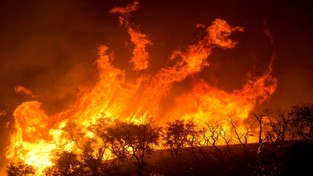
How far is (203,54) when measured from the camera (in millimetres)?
75250

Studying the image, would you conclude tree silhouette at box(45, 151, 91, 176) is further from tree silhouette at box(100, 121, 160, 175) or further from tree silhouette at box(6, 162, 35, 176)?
tree silhouette at box(100, 121, 160, 175)

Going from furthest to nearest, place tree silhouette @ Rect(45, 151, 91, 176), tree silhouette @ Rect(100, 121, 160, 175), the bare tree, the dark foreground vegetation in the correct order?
tree silhouette @ Rect(45, 151, 91, 176) → tree silhouette @ Rect(100, 121, 160, 175) → the dark foreground vegetation → the bare tree

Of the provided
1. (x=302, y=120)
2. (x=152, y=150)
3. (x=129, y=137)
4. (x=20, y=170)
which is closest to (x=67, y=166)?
(x=20, y=170)

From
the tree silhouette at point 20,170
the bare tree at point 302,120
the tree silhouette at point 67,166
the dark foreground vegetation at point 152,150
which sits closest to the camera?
the bare tree at point 302,120

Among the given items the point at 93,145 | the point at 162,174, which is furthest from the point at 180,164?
the point at 93,145

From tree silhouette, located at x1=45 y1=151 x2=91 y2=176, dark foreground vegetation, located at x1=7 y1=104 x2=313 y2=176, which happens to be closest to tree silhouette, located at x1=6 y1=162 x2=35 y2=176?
dark foreground vegetation, located at x1=7 y1=104 x2=313 y2=176

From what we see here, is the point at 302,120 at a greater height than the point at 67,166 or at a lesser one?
greater

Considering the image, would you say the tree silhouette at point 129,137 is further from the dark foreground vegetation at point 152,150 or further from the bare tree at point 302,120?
the bare tree at point 302,120

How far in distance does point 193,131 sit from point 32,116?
1413 inches

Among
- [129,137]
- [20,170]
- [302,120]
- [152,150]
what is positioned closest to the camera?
[302,120]

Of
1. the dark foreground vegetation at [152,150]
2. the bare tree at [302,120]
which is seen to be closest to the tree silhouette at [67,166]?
the dark foreground vegetation at [152,150]

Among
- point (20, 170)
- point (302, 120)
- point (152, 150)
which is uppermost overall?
point (302, 120)

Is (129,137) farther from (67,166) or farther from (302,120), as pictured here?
(302,120)

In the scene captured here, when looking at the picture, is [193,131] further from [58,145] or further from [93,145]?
[58,145]
